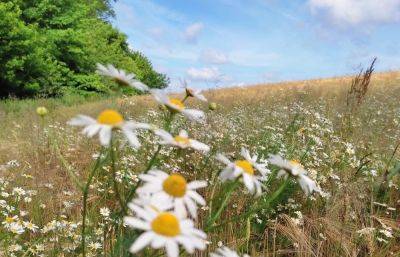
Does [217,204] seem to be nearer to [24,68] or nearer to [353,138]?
[353,138]

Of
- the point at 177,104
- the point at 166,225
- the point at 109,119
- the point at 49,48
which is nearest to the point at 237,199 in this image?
the point at 177,104

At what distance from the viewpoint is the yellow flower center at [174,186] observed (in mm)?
1278

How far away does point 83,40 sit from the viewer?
22000 mm

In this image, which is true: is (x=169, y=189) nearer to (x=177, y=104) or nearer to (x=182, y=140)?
(x=182, y=140)

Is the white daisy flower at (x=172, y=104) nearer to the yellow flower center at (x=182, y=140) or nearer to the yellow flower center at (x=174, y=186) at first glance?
the yellow flower center at (x=182, y=140)

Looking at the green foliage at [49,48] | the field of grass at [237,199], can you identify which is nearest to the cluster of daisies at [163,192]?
the field of grass at [237,199]

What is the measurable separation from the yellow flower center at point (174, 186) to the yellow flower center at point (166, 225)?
14cm

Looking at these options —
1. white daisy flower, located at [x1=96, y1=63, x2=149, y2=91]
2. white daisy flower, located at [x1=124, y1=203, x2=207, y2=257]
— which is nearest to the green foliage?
white daisy flower, located at [x1=96, y1=63, x2=149, y2=91]

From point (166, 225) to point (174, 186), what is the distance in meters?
0.19

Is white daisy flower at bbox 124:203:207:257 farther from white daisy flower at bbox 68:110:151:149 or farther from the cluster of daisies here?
white daisy flower at bbox 68:110:151:149

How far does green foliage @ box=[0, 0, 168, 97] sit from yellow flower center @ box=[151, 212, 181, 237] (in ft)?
58.4

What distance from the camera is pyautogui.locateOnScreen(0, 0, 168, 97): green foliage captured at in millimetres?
19000

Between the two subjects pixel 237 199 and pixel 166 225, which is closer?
pixel 166 225

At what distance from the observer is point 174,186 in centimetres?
128
